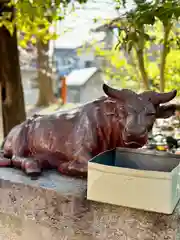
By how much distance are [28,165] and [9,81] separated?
1753 mm

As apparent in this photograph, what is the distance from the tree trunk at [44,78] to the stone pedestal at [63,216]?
4.73 metres

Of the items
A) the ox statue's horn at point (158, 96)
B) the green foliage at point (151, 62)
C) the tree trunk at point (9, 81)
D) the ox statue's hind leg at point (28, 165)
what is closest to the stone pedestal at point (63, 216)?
the ox statue's hind leg at point (28, 165)

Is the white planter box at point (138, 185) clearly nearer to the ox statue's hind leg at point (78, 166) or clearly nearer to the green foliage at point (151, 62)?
the ox statue's hind leg at point (78, 166)

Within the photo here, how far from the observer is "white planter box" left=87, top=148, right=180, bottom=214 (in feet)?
3.17

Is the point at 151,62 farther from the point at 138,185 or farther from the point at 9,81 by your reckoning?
the point at 138,185

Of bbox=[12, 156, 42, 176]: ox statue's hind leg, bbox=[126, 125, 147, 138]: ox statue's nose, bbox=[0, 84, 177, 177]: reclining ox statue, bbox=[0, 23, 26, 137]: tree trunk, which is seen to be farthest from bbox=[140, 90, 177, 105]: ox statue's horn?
bbox=[0, 23, 26, 137]: tree trunk

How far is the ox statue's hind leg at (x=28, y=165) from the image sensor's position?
127 cm

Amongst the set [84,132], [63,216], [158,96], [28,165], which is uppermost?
[158,96]

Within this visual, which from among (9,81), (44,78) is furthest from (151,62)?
(44,78)

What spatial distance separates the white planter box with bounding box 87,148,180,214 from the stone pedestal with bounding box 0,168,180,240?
0.04 meters

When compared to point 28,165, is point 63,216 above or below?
below

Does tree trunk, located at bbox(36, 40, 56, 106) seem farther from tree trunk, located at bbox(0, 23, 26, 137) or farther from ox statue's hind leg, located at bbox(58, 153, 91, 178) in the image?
ox statue's hind leg, located at bbox(58, 153, 91, 178)

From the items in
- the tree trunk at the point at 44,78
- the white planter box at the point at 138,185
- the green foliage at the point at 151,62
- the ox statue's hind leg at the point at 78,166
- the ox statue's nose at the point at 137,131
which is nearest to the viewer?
the white planter box at the point at 138,185

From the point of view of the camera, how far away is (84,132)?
125 cm
